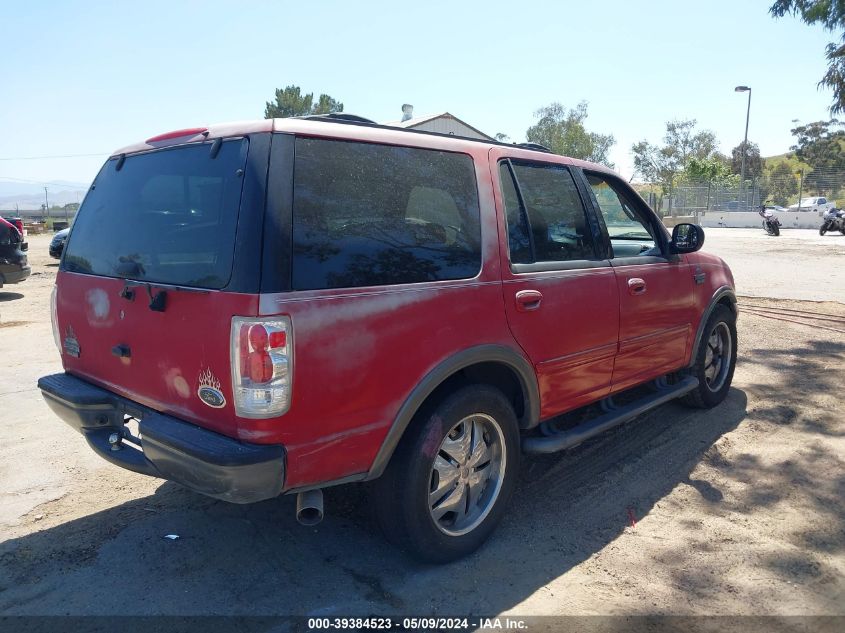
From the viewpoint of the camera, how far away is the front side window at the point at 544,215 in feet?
11.3

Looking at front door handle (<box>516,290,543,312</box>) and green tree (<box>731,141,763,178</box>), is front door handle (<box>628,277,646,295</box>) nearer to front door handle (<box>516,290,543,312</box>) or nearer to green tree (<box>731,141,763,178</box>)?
front door handle (<box>516,290,543,312</box>)

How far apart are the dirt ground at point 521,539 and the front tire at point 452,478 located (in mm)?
161

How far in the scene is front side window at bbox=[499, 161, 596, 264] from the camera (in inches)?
135

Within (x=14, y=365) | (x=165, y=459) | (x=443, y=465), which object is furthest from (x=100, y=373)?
(x=14, y=365)

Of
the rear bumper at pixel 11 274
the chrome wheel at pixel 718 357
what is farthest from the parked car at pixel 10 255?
the chrome wheel at pixel 718 357

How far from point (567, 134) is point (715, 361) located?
6088 cm

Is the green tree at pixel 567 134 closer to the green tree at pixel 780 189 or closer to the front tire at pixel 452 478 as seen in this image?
the green tree at pixel 780 189

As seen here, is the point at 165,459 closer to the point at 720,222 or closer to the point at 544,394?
the point at 544,394

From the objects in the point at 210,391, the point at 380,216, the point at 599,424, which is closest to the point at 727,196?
the point at 599,424

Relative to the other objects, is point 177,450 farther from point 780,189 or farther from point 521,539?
point 780,189

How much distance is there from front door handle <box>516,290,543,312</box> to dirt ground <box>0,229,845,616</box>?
1.18 m

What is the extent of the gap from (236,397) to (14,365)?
544 cm

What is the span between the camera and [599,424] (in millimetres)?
3846

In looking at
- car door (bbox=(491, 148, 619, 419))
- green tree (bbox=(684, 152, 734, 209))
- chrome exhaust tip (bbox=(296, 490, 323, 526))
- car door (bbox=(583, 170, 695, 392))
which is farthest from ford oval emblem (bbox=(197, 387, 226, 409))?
green tree (bbox=(684, 152, 734, 209))
